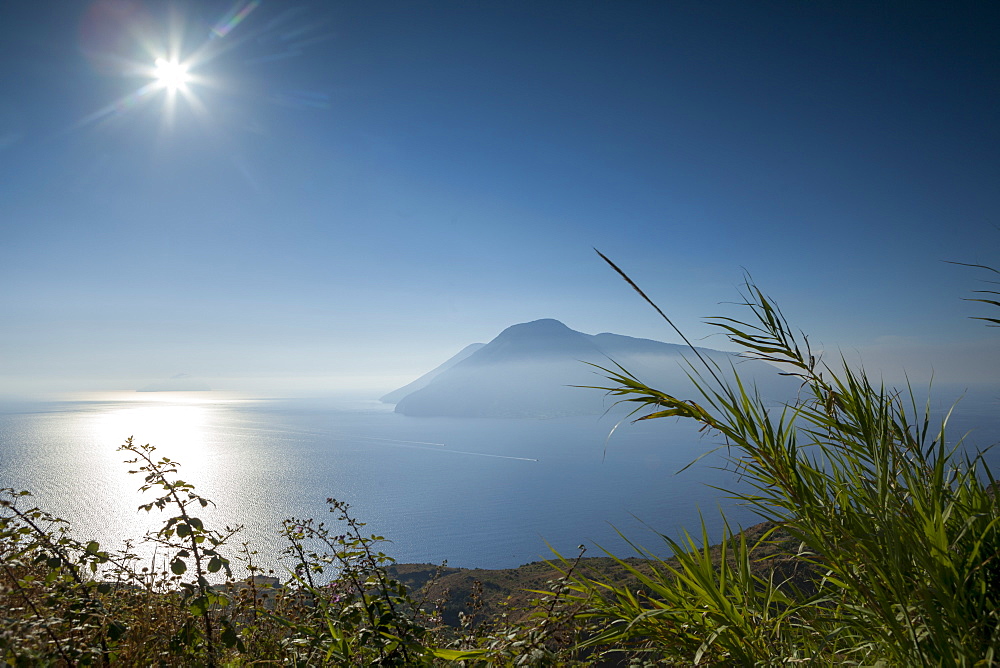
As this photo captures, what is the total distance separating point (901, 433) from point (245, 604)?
2702 millimetres

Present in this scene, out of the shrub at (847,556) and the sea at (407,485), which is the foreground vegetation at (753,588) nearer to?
the shrub at (847,556)

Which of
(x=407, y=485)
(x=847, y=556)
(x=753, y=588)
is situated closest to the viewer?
(x=847, y=556)

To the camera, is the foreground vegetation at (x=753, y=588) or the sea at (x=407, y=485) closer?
the foreground vegetation at (x=753, y=588)

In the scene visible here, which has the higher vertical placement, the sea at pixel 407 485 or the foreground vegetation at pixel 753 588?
the foreground vegetation at pixel 753 588

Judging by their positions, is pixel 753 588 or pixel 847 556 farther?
pixel 753 588

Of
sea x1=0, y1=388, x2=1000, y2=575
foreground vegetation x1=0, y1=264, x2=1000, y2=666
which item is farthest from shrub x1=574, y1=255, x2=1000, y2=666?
sea x1=0, y1=388, x2=1000, y2=575

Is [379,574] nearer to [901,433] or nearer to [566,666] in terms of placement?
[566,666]

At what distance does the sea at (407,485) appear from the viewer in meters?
40.9

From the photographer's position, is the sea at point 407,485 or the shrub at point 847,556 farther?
the sea at point 407,485

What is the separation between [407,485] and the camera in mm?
71500

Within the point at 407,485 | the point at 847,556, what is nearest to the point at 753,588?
the point at 847,556

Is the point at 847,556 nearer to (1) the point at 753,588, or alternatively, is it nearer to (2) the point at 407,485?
(1) the point at 753,588

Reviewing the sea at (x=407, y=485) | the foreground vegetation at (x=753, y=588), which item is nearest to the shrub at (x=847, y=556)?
the foreground vegetation at (x=753, y=588)

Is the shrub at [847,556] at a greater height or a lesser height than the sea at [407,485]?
greater
